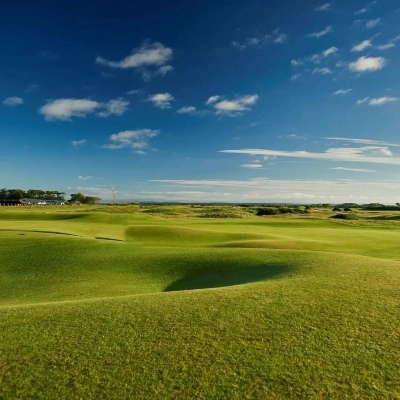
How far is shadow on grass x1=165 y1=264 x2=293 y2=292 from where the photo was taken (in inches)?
635

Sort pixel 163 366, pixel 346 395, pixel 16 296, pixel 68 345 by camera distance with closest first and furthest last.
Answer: pixel 346 395 → pixel 163 366 → pixel 68 345 → pixel 16 296

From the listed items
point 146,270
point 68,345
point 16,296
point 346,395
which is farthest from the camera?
point 146,270

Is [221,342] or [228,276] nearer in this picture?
[221,342]

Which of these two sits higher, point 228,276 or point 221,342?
point 221,342

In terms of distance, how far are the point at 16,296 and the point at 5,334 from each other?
831 centimetres

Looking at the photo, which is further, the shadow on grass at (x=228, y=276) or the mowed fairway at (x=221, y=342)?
the shadow on grass at (x=228, y=276)

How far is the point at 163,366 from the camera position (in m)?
7.12

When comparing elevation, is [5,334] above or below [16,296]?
above

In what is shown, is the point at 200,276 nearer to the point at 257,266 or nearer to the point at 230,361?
the point at 257,266

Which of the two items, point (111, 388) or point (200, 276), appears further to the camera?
point (200, 276)

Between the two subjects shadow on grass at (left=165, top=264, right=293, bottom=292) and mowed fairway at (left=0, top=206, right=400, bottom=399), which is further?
shadow on grass at (left=165, top=264, right=293, bottom=292)

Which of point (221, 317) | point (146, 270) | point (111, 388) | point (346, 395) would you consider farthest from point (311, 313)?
point (146, 270)

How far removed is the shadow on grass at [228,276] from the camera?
1614 cm

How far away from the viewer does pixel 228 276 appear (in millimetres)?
17828
